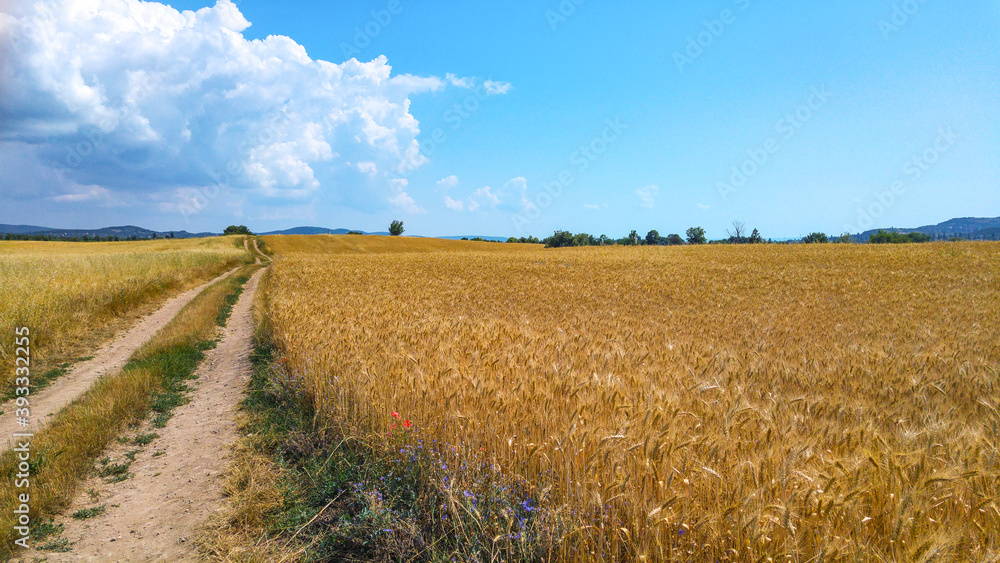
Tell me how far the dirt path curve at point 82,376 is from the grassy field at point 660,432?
306 cm

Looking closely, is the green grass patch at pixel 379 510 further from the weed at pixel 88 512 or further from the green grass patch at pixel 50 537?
the green grass patch at pixel 50 537

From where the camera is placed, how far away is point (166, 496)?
4078mm

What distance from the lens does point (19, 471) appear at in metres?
4.20

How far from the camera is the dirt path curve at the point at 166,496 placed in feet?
10.9

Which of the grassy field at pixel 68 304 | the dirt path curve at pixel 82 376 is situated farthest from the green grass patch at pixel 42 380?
the grassy field at pixel 68 304

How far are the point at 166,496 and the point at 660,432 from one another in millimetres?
4596

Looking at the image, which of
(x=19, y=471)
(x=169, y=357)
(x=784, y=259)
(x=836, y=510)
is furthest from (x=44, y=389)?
(x=784, y=259)

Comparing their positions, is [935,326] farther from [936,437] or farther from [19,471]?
[19,471]

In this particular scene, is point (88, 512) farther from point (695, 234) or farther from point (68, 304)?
point (695, 234)

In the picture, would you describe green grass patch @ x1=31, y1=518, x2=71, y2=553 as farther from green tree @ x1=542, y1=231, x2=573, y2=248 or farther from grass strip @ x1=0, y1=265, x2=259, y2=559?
green tree @ x1=542, y1=231, x2=573, y2=248

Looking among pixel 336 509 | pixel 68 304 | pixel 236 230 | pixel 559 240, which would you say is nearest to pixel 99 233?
pixel 236 230

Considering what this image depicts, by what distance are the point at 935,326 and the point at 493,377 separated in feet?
31.0

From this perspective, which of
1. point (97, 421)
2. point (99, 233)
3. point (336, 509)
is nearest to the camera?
point (336, 509)

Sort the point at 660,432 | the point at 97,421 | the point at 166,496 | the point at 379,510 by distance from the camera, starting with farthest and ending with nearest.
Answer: the point at 97,421 < the point at 166,496 < the point at 379,510 < the point at 660,432
